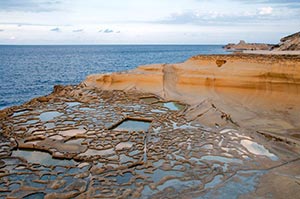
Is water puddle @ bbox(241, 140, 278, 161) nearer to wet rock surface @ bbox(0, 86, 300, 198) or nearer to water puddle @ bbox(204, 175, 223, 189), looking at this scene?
wet rock surface @ bbox(0, 86, 300, 198)

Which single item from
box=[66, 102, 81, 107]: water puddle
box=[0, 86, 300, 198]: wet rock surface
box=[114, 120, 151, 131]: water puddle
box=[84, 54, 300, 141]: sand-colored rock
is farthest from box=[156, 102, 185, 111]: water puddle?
box=[66, 102, 81, 107]: water puddle

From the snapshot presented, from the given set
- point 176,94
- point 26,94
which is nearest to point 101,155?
point 176,94

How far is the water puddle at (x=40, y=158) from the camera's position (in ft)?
25.1

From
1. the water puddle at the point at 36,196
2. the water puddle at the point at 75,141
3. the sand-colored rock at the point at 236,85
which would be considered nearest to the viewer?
the water puddle at the point at 36,196

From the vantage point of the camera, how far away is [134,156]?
26.3 ft

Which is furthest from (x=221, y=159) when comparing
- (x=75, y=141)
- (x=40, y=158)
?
(x=40, y=158)

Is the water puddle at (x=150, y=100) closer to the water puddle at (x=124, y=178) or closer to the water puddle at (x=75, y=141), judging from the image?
the water puddle at (x=75, y=141)

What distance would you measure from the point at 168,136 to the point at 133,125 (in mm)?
1920

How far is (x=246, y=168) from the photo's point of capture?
7.23 m

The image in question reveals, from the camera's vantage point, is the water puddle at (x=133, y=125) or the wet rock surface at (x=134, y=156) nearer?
the wet rock surface at (x=134, y=156)

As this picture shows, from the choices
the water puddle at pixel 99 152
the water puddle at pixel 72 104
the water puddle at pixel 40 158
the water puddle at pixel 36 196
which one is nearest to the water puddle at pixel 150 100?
the water puddle at pixel 72 104

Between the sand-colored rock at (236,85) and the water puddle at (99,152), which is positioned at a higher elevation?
the sand-colored rock at (236,85)

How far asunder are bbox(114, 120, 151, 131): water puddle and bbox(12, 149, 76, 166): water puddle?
2.99m

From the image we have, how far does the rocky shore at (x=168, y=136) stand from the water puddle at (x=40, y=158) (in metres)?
0.03
